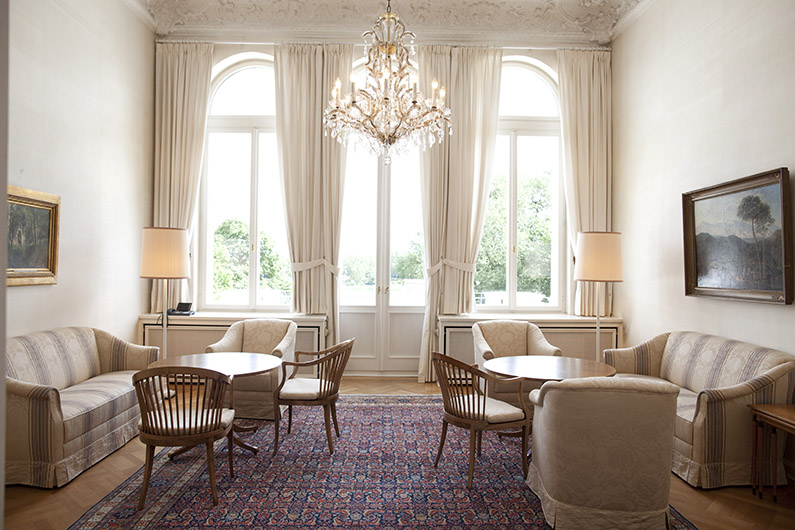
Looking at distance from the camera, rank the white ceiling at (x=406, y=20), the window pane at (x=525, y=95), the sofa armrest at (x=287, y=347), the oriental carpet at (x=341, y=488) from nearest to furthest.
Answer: the oriental carpet at (x=341, y=488), the sofa armrest at (x=287, y=347), the white ceiling at (x=406, y=20), the window pane at (x=525, y=95)

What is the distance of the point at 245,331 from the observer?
16.6ft

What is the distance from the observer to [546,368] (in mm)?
3693

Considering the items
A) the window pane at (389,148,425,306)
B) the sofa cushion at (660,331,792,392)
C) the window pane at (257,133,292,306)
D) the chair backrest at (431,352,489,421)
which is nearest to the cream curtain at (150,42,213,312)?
the window pane at (257,133,292,306)

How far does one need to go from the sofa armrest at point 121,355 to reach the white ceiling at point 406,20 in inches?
153

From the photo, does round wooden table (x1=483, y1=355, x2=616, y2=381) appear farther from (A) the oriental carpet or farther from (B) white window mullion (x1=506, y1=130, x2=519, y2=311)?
(B) white window mullion (x1=506, y1=130, x2=519, y2=311)

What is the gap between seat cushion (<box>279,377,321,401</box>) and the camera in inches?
150

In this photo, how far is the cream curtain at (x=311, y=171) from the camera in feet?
19.9

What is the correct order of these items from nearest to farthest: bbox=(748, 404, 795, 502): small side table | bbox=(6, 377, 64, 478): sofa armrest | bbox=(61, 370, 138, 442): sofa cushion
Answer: bbox=(748, 404, 795, 502): small side table → bbox=(6, 377, 64, 478): sofa armrest → bbox=(61, 370, 138, 442): sofa cushion

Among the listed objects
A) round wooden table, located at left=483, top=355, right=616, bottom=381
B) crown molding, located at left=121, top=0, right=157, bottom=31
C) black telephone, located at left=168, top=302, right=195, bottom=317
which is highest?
crown molding, located at left=121, top=0, right=157, bottom=31

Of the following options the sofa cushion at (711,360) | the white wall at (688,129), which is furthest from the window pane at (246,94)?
the sofa cushion at (711,360)

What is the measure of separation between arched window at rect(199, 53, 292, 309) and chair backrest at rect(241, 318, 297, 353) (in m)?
1.35

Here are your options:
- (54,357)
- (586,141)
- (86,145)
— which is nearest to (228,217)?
(86,145)

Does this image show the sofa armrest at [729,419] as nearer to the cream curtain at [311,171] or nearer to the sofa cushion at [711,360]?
the sofa cushion at [711,360]

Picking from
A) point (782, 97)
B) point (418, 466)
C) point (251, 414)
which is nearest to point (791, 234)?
point (782, 97)
